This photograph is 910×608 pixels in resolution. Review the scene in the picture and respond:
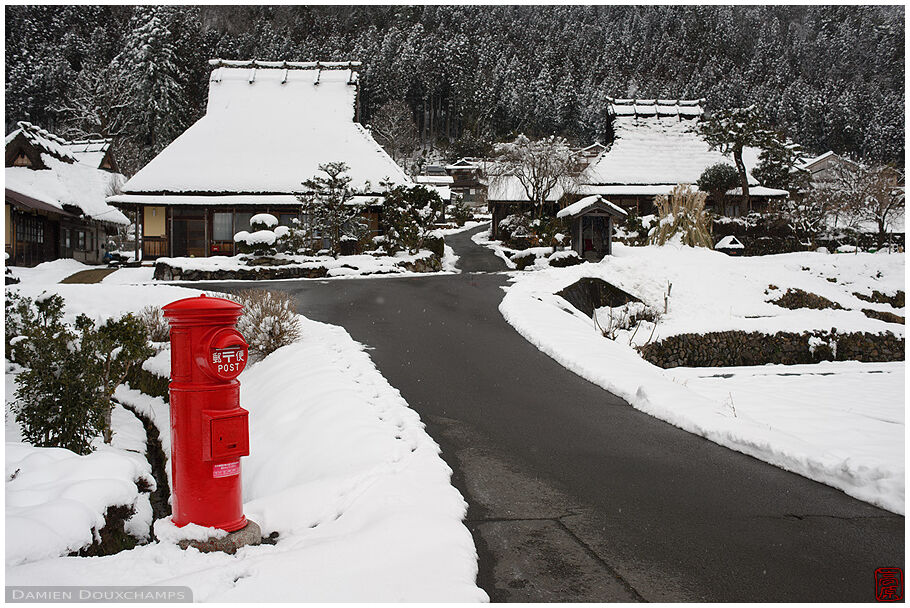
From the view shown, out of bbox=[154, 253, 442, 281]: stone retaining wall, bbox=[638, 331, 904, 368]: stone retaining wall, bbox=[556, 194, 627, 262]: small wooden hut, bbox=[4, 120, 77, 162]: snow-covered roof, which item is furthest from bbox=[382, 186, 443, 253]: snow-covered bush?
bbox=[4, 120, 77, 162]: snow-covered roof

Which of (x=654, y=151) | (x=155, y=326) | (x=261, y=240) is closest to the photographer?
(x=155, y=326)

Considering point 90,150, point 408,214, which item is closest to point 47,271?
point 408,214

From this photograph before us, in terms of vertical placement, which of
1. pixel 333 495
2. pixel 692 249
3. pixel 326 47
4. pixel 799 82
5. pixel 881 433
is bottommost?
pixel 881 433

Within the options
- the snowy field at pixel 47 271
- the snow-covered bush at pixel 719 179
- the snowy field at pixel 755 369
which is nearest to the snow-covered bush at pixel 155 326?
the snowy field at pixel 755 369

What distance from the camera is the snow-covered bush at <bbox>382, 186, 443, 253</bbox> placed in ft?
85.1

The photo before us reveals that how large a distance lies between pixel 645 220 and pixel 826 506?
3107 cm

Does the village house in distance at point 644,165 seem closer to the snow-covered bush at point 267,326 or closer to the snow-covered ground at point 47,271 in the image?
the snow-covered ground at point 47,271

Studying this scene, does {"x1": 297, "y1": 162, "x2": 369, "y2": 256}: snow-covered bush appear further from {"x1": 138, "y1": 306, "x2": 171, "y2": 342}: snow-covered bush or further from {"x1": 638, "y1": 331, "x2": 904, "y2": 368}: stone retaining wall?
{"x1": 638, "y1": 331, "x2": 904, "y2": 368}: stone retaining wall

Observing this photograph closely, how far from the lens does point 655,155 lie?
41.5 m

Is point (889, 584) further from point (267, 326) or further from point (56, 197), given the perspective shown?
point (56, 197)

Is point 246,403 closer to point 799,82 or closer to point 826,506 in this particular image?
point 826,506

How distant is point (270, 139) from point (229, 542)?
3115 cm

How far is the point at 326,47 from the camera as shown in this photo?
3548 inches

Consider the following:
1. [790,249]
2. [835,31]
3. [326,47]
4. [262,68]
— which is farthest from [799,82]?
[262,68]
